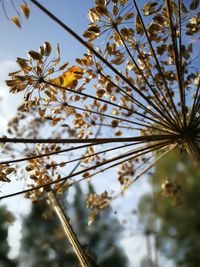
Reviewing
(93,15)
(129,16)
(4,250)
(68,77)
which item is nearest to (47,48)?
(68,77)

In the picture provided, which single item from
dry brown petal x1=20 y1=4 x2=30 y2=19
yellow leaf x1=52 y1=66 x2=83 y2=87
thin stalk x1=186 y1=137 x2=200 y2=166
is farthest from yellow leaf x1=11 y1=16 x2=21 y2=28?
thin stalk x1=186 y1=137 x2=200 y2=166

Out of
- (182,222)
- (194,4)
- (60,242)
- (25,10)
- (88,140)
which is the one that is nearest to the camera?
(25,10)

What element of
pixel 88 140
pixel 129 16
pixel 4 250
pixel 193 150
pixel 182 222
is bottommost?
pixel 182 222

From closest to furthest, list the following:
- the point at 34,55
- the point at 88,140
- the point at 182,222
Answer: the point at 88,140, the point at 34,55, the point at 182,222

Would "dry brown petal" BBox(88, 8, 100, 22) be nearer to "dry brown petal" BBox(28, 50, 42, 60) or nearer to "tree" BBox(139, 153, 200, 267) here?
"dry brown petal" BBox(28, 50, 42, 60)

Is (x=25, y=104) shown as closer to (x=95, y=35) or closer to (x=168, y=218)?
(x=95, y=35)

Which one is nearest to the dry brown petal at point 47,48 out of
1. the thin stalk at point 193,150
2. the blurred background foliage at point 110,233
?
the thin stalk at point 193,150

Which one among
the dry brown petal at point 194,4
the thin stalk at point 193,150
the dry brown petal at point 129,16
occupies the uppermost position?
the dry brown petal at point 129,16

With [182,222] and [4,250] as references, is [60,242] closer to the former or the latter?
[4,250]

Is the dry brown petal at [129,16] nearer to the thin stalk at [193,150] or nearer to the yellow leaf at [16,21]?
the yellow leaf at [16,21]

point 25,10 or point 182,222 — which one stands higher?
point 25,10
